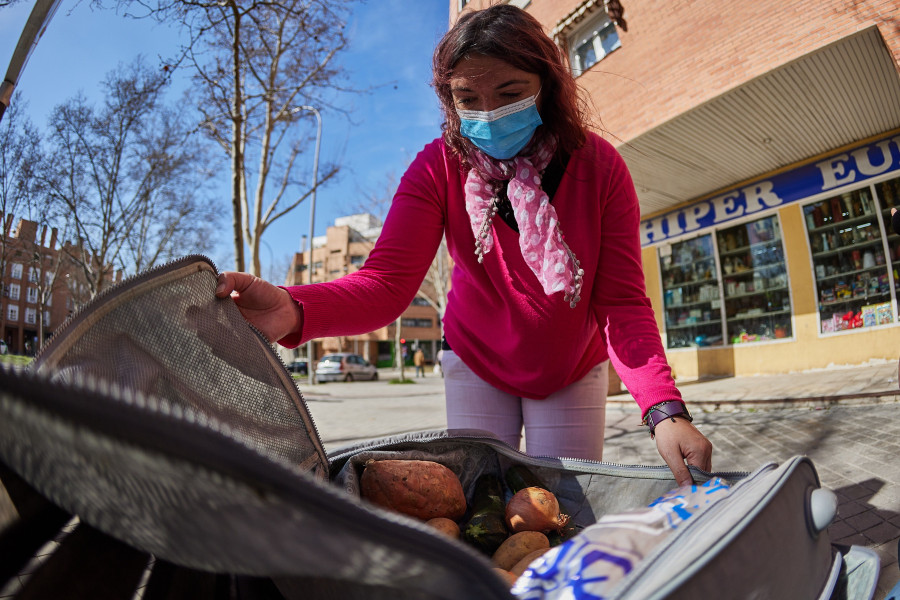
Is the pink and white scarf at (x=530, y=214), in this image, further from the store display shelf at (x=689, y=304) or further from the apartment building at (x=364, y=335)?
the apartment building at (x=364, y=335)

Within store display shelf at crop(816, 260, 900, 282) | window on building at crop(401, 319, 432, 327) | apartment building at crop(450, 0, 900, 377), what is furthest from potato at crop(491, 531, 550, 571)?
window on building at crop(401, 319, 432, 327)

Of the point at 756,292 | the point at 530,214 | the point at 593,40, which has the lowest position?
the point at 530,214

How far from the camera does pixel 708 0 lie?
24.9ft

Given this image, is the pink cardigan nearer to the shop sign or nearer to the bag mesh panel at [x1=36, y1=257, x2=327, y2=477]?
the bag mesh panel at [x1=36, y1=257, x2=327, y2=477]

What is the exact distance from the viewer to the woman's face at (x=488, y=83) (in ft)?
4.97

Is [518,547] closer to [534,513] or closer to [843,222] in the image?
[534,513]

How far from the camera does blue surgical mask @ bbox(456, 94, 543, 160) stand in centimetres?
162

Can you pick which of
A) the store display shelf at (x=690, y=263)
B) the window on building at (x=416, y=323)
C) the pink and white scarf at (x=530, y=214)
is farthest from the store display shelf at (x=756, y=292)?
the window on building at (x=416, y=323)

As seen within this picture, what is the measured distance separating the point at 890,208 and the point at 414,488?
10.1m

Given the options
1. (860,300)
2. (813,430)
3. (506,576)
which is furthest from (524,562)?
(860,300)

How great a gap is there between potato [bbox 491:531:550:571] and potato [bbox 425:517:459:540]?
10 centimetres

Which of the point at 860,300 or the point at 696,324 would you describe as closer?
the point at 860,300

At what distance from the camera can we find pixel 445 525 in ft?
3.62

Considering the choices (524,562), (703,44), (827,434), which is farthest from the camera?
(703,44)
